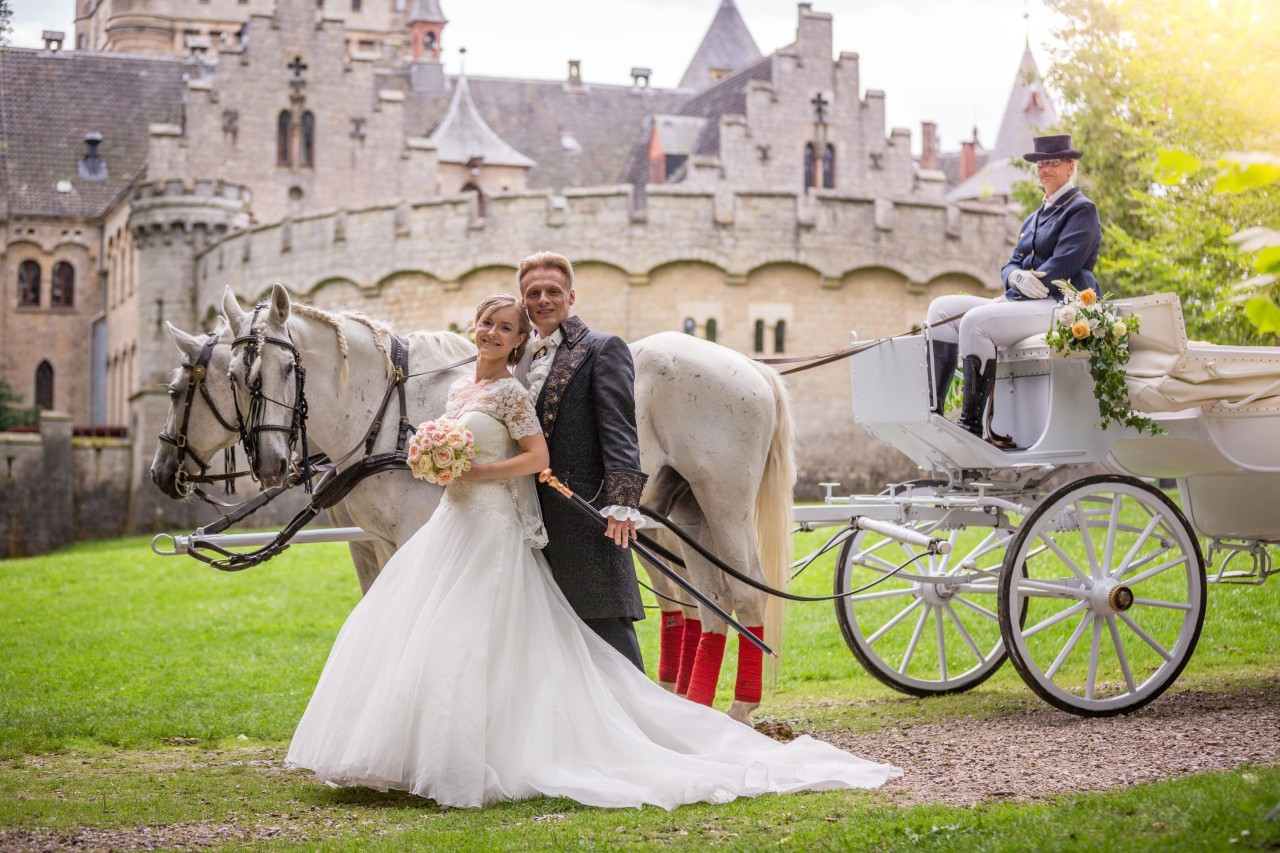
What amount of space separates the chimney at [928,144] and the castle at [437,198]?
220 millimetres

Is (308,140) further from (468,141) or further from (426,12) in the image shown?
(426,12)

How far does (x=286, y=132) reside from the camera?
133ft

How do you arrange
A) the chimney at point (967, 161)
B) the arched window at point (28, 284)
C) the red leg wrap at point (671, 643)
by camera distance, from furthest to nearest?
the chimney at point (967, 161)
the arched window at point (28, 284)
the red leg wrap at point (671, 643)

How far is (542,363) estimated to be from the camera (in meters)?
6.20

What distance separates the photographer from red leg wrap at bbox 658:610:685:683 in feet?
25.9

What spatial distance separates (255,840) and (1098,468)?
832cm

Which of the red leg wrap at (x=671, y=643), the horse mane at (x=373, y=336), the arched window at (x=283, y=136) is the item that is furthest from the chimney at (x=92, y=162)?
the horse mane at (x=373, y=336)

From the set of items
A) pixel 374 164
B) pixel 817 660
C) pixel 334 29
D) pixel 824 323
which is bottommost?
pixel 817 660

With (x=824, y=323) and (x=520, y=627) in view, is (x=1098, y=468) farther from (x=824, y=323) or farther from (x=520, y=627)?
(x=824, y=323)

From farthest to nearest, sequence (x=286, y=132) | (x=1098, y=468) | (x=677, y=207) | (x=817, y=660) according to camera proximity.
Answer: (x=286, y=132), (x=677, y=207), (x=1098, y=468), (x=817, y=660)

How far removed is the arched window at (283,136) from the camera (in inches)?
1583

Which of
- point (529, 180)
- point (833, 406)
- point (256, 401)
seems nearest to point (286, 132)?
point (529, 180)

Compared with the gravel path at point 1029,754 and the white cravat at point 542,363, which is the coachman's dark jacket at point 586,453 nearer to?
the white cravat at point 542,363

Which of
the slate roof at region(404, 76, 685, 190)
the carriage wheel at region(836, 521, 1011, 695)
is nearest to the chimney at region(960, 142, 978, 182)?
the slate roof at region(404, 76, 685, 190)
